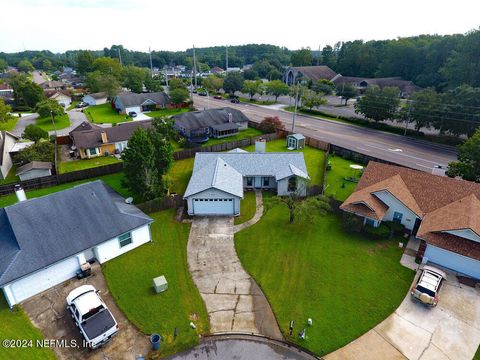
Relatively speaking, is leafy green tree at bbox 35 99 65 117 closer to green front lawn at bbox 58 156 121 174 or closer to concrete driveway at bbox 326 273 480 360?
green front lawn at bbox 58 156 121 174

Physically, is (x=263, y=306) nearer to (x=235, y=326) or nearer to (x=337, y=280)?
(x=235, y=326)

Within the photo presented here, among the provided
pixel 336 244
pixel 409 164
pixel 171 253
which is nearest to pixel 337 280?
pixel 336 244

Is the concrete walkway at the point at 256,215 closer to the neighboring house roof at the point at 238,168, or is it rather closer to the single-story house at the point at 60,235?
the neighboring house roof at the point at 238,168

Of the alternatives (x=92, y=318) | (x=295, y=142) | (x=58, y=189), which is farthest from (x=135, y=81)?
(x=92, y=318)

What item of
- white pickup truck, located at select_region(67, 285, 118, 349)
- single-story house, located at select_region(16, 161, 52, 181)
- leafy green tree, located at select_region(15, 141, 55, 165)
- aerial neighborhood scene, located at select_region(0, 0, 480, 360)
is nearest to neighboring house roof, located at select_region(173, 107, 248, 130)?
aerial neighborhood scene, located at select_region(0, 0, 480, 360)

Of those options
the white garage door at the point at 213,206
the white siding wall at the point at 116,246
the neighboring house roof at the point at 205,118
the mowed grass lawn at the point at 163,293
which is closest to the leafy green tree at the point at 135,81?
the neighboring house roof at the point at 205,118
